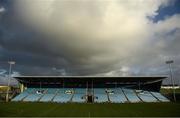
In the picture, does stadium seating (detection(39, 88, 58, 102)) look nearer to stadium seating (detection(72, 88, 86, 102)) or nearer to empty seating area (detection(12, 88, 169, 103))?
empty seating area (detection(12, 88, 169, 103))

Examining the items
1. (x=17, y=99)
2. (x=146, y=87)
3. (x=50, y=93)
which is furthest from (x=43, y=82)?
(x=146, y=87)

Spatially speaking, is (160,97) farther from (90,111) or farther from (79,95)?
(90,111)

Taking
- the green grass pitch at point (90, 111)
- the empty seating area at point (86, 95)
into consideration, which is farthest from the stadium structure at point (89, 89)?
the green grass pitch at point (90, 111)

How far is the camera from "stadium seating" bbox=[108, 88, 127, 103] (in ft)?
205

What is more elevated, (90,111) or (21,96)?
(21,96)

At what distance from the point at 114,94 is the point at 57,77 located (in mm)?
19164

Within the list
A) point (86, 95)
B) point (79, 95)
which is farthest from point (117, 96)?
point (79, 95)

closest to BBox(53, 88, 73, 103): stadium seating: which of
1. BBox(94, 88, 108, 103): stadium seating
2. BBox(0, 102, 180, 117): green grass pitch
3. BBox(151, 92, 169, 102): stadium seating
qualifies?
BBox(94, 88, 108, 103): stadium seating

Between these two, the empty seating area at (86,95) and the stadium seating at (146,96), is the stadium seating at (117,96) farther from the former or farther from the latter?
the stadium seating at (146,96)

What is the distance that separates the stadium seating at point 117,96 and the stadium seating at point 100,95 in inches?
71.8

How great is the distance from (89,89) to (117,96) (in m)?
10.6

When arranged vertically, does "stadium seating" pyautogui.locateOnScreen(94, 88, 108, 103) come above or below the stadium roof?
below

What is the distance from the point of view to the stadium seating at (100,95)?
207ft

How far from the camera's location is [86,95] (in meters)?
67.1
